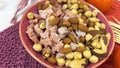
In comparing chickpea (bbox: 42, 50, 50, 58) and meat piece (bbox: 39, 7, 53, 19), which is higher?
meat piece (bbox: 39, 7, 53, 19)

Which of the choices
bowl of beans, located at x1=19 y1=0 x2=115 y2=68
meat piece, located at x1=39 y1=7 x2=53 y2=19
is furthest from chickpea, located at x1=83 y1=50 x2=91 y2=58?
meat piece, located at x1=39 y1=7 x2=53 y2=19

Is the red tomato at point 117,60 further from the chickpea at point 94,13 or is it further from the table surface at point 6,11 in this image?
the table surface at point 6,11

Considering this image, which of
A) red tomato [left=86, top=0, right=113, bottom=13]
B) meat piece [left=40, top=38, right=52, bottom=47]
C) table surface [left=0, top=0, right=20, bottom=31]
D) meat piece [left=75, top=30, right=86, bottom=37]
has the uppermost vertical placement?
table surface [left=0, top=0, right=20, bottom=31]

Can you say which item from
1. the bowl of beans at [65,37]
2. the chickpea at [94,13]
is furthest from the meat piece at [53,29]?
the chickpea at [94,13]

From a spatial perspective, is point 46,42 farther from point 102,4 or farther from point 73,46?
point 102,4

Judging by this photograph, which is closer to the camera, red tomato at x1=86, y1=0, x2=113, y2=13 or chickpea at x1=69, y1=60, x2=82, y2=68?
chickpea at x1=69, y1=60, x2=82, y2=68

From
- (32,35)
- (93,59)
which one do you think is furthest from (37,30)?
(93,59)

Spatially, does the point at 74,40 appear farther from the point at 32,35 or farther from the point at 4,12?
the point at 4,12

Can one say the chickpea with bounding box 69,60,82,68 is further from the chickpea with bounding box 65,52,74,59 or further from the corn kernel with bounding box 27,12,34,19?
the corn kernel with bounding box 27,12,34,19
